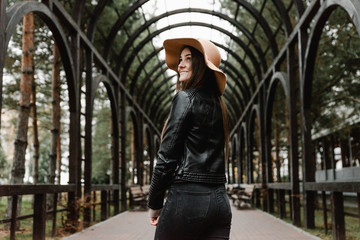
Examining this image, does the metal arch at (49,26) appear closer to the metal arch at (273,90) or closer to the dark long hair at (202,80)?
the dark long hair at (202,80)

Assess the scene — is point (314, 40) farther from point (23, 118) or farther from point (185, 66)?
point (185, 66)

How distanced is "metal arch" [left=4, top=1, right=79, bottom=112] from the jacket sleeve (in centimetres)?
383

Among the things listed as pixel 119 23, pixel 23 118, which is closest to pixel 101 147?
pixel 119 23

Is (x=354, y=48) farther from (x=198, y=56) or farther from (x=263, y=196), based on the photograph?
(x=198, y=56)

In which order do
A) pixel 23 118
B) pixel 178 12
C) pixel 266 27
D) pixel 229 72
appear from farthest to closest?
pixel 229 72, pixel 178 12, pixel 266 27, pixel 23 118

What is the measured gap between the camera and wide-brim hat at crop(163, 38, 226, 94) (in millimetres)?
2107

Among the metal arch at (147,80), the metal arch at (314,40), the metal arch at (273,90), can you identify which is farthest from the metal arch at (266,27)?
the metal arch at (147,80)

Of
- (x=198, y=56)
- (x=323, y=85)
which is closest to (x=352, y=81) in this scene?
(x=323, y=85)

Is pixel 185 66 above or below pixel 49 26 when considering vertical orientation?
below

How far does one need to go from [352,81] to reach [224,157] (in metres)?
12.8

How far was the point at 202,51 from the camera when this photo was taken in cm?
212

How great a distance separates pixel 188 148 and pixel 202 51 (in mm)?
464

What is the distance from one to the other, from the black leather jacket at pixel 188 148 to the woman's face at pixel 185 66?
0.41 ft

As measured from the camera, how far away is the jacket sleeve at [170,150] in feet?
6.49
